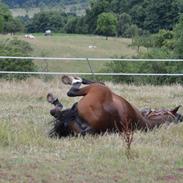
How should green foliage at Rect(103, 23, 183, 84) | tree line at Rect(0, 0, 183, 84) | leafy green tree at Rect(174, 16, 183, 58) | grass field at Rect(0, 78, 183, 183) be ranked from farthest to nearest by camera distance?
leafy green tree at Rect(174, 16, 183, 58)
tree line at Rect(0, 0, 183, 84)
green foliage at Rect(103, 23, 183, 84)
grass field at Rect(0, 78, 183, 183)

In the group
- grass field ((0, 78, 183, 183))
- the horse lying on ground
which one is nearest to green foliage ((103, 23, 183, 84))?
grass field ((0, 78, 183, 183))

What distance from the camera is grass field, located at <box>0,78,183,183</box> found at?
5.47 meters

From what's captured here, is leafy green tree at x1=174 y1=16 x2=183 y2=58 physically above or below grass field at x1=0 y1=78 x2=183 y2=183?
below

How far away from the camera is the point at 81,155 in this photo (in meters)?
6.44

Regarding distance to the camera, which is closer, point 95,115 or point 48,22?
point 95,115

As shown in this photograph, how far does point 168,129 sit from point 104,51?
66.9 metres

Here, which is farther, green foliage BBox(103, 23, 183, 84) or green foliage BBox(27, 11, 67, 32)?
green foliage BBox(27, 11, 67, 32)

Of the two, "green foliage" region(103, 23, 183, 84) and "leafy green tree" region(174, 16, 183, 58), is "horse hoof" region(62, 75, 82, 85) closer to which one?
"green foliage" region(103, 23, 183, 84)

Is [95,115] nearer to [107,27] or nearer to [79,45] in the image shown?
[107,27]

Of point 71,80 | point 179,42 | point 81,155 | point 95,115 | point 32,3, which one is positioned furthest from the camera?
point 32,3

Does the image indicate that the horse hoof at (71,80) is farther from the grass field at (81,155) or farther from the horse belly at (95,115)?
the horse belly at (95,115)

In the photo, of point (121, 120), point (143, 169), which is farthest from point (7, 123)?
point (143, 169)

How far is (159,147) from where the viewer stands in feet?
23.1

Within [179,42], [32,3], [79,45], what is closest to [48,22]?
[79,45]
